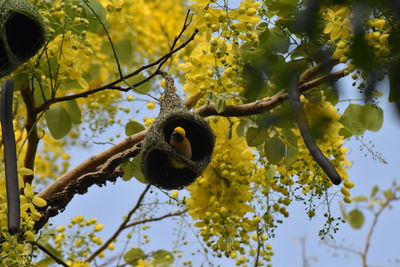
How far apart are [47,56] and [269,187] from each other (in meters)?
0.81

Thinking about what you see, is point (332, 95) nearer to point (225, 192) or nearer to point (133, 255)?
point (225, 192)

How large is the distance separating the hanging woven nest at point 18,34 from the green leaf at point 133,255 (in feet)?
3.71

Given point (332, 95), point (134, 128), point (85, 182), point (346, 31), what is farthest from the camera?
point (134, 128)

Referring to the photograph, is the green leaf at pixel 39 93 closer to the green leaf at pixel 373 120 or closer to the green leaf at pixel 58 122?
the green leaf at pixel 58 122

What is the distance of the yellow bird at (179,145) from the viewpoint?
1.97 metres

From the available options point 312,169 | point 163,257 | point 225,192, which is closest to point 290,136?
point 312,169

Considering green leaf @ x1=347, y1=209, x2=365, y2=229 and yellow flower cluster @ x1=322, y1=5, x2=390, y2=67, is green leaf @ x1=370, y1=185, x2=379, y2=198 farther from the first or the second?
yellow flower cluster @ x1=322, y1=5, x2=390, y2=67

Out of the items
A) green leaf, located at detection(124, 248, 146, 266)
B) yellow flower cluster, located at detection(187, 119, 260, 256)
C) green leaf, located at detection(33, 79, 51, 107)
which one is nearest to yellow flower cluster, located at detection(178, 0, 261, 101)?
yellow flower cluster, located at detection(187, 119, 260, 256)

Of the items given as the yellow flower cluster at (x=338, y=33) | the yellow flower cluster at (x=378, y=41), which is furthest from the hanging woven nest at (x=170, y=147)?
the yellow flower cluster at (x=378, y=41)

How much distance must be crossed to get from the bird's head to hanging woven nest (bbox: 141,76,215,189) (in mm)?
25

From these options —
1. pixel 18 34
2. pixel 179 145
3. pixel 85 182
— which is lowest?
pixel 85 182

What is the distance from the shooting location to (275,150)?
83.4 inches

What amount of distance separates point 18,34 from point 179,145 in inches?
20.6

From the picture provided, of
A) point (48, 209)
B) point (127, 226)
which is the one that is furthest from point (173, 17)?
point (48, 209)
